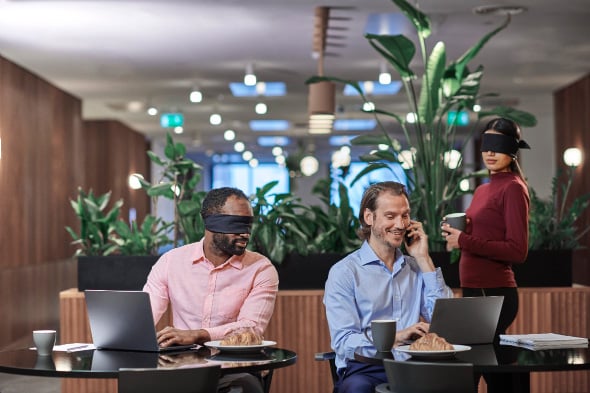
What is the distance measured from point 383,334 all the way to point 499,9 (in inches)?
216

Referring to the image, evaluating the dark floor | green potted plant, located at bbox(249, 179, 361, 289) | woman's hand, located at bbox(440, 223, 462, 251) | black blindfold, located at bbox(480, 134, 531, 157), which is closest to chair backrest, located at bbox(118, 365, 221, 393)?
woman's hand, located at bbox(440, 223, 462, 251)

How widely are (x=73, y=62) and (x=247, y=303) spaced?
7.31 meters

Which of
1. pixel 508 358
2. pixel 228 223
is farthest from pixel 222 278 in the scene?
pixel 508 358

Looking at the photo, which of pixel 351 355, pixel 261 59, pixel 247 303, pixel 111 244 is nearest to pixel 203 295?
pixel 247 303

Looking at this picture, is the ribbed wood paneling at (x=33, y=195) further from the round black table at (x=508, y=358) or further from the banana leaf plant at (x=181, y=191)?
the round black table at (x=508, y=358)

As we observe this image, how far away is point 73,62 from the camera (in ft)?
34.2

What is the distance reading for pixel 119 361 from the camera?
3.00 m

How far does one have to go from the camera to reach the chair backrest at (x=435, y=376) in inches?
103

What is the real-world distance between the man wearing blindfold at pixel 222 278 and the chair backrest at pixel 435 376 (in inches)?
40.9

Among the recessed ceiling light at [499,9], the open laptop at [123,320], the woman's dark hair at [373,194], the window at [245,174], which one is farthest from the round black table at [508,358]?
the window at [245,174]

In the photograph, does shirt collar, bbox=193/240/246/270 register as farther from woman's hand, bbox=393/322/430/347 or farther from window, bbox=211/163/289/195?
window, bbox=211/163/289/195

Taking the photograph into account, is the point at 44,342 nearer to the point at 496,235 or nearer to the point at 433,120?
the point at 496,235

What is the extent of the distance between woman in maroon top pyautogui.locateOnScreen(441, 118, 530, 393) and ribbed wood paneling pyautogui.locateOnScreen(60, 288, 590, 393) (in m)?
1.51

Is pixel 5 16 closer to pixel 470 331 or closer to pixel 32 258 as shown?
pixel 32 258
